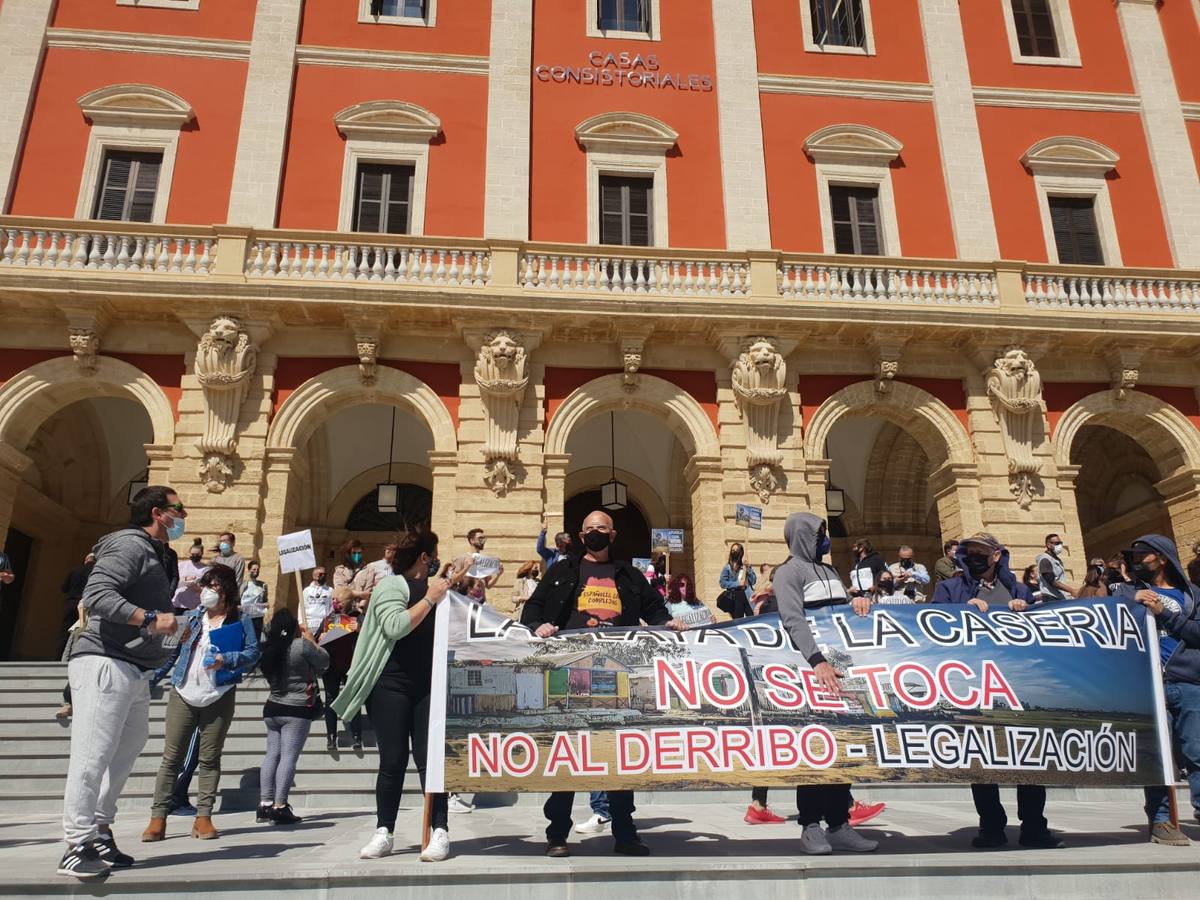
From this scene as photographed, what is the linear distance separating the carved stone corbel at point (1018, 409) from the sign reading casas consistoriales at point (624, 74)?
25.6ft

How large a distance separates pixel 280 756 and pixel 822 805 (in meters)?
4.36

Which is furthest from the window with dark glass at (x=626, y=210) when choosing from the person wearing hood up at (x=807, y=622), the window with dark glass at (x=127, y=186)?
the person wearing hood up at (x=807, y=622)

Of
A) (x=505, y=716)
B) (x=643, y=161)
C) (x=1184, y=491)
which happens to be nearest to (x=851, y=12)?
(x=643, y=161)

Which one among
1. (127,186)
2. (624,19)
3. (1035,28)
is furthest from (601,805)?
(1035,28)

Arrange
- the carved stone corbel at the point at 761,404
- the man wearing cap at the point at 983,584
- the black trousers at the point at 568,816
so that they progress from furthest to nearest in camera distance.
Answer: the carved stone corbel at the point at 761,404 → the man wearing cap at the point at 983,584 → the black trousers at the point at 568,816

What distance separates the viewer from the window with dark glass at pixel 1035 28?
18.2 meters

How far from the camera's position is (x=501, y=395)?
13.9 metres

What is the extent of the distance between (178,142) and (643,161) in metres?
8.45

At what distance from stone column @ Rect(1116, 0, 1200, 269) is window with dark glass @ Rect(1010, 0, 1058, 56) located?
4.79ft

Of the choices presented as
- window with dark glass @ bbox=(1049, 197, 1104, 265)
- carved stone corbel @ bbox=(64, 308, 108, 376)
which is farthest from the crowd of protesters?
window with dark glass @ bbox=(1049, 197, 1104, 265)

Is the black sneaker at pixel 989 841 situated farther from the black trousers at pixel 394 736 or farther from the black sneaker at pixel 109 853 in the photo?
the black sneaker at pixel 109 853

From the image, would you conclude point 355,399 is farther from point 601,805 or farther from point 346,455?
point 601,805

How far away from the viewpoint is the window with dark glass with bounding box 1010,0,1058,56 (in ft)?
59.9

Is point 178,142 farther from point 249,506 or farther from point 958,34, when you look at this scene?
point 958,34
